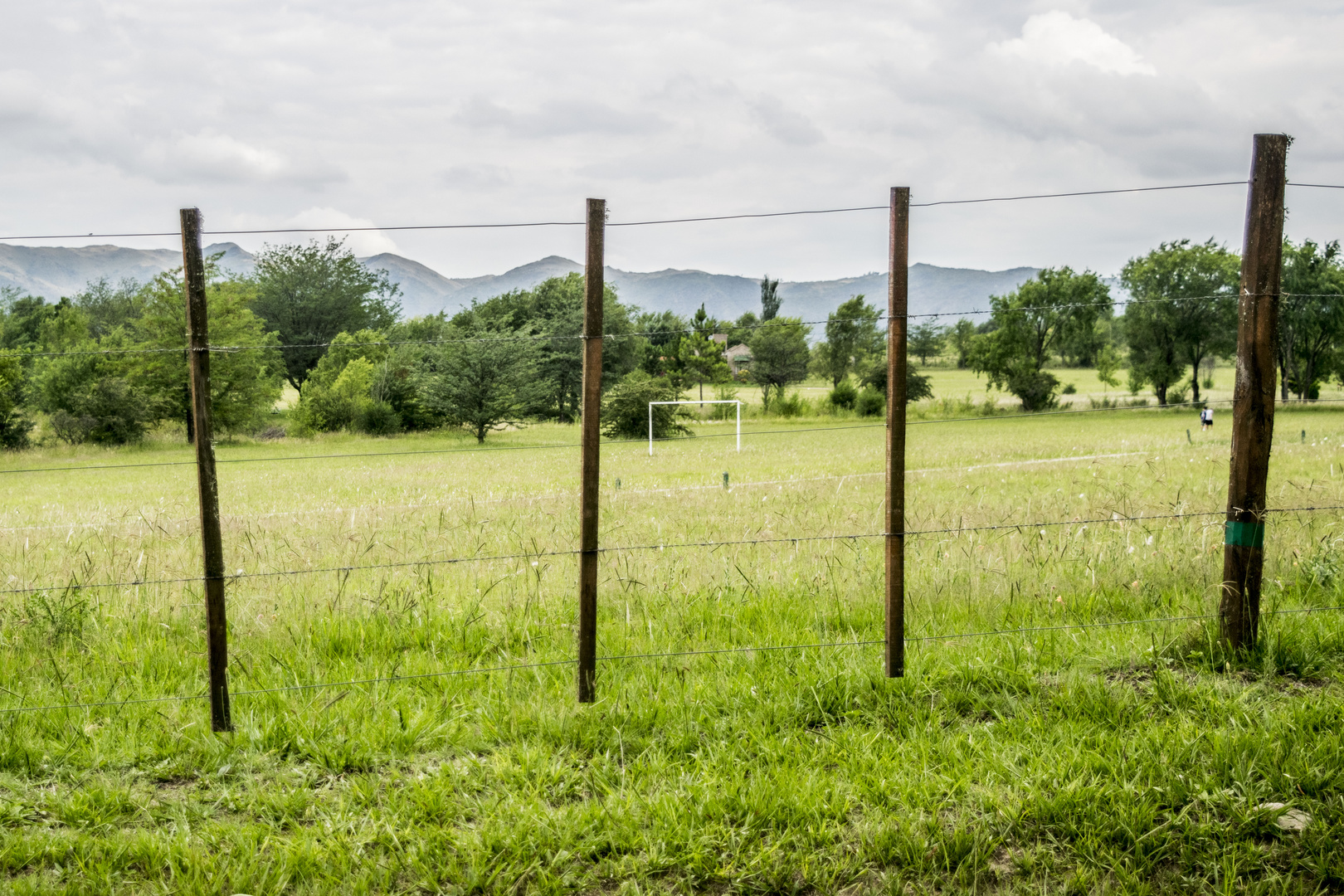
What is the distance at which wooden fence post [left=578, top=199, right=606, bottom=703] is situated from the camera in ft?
15.0

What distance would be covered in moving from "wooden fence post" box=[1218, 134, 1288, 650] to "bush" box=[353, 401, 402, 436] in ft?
132

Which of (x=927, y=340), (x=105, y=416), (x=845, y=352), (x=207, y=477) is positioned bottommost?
(x=105, y=416)

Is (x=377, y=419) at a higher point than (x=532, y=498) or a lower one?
higher

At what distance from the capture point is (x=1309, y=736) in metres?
4.12

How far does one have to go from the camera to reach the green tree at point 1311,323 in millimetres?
55906

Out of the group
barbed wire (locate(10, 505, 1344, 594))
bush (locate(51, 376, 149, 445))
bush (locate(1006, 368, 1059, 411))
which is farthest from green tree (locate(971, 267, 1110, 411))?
barbed wire (locate(10, 505, 1344, 594))

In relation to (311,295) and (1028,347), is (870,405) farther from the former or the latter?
(311,295)

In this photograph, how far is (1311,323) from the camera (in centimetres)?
5816

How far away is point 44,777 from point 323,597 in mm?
2388

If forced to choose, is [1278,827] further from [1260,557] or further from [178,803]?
[178,803]

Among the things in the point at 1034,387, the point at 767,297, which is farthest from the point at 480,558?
the point at 767,297

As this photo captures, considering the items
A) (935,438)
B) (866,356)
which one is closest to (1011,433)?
(935,438)

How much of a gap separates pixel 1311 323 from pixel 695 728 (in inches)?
2753

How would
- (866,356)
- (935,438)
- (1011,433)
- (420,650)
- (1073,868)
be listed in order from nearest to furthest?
(1073,868)
(420,650)
(935,438)
(1011,433)
(866,356)
